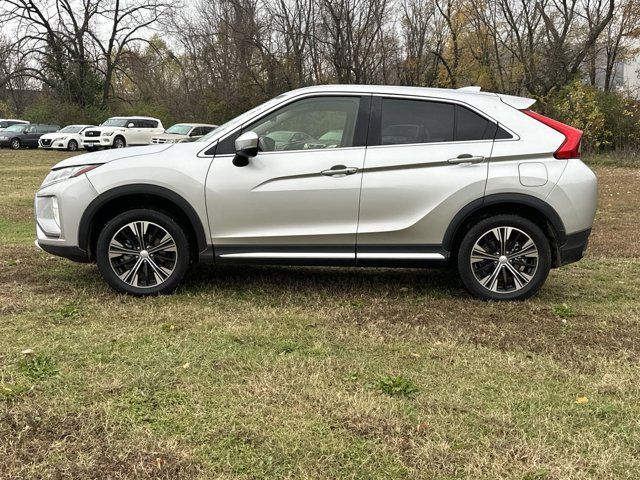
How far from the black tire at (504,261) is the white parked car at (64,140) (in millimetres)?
28490

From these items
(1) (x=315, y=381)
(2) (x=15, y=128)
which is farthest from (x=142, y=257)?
(2) (x=15, y=128)

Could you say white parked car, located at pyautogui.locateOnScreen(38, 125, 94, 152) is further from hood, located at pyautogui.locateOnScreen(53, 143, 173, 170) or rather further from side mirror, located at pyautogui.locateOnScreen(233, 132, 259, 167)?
side mirror, located at pyautogui.locateOnScreen(233, 132, 259, 167)

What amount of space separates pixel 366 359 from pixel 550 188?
2.20 metres

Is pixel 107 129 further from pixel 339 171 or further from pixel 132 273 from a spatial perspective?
pixel 339 171

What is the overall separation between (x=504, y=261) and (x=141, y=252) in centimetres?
302

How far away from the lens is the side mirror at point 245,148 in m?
4.59

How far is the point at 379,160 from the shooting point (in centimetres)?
478

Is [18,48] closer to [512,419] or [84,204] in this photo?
[84,204]

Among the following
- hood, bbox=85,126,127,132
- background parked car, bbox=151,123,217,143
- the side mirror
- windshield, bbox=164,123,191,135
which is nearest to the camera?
the side mirror

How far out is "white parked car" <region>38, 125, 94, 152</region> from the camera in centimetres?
2995

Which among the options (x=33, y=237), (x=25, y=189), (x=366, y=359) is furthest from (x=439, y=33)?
(x=366, y=359)

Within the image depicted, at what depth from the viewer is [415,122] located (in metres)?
4.91

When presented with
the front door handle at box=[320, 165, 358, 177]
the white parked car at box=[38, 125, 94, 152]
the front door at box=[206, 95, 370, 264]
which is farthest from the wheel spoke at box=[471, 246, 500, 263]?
the white parked car at box=[38, 125, 94, 152]

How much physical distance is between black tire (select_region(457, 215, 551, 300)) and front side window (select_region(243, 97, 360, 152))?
1323mm
